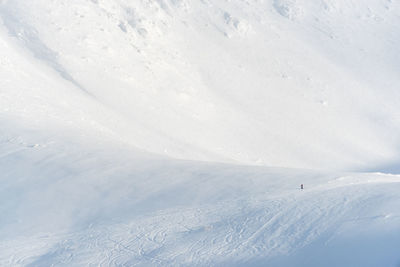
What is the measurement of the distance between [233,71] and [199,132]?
5.91m

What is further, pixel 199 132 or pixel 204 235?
pixel 199 132

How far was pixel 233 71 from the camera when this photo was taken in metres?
20.4

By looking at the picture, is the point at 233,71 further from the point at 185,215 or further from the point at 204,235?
the point at 204,235

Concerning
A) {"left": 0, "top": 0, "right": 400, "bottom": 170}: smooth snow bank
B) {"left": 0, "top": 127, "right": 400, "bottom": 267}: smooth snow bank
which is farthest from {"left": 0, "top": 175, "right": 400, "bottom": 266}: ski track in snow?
{"left": 0, "top": 0, "right": 400, "bottom": 170}: smooth snow bank

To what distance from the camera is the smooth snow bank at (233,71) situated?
1577cm

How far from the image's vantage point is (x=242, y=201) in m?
6.18

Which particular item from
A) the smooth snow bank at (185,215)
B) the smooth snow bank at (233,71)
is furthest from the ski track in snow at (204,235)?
the smooth snow bank at (233,71)

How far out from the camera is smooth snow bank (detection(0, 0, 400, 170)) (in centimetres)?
1577

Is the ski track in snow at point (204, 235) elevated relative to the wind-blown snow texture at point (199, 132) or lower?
lower

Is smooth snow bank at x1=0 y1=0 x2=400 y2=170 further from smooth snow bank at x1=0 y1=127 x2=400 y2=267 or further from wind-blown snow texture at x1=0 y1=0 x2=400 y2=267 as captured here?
smooth snow bank at x1=0 y1=127 x2=400 y2=267

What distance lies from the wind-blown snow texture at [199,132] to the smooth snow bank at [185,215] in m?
0.03

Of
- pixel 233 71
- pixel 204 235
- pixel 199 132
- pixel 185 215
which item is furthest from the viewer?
pixel 233 71

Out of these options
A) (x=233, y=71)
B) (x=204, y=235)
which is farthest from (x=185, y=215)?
(x=233, y=71)

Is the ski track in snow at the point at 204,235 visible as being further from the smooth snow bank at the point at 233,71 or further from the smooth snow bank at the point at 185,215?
the smooth snow bank at the point at 233,71
